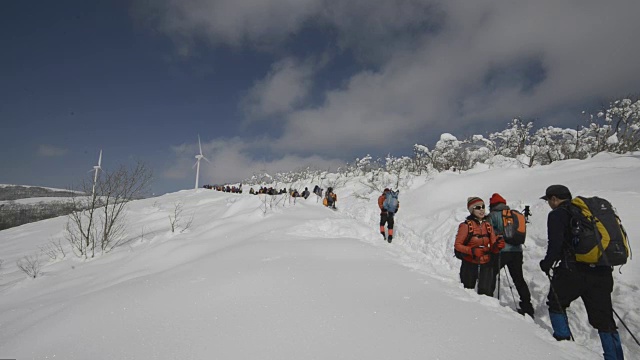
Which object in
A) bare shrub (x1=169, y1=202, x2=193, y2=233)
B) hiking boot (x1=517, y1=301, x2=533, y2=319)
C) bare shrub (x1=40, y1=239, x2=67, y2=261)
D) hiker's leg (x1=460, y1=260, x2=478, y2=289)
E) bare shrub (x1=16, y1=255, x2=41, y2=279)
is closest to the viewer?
hiking boot (x1=517, y1=301, x2=533, y2=319)

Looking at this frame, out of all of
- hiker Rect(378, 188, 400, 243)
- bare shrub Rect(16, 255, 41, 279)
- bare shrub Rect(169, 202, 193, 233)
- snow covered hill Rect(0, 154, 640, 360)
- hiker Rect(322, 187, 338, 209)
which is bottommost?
bare shrub Rect(16, 255, 41, 279)

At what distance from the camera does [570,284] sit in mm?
3221

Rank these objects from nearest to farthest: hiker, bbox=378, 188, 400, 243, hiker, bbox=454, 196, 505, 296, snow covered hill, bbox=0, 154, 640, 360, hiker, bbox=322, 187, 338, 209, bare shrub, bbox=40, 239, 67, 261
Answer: snow covered hill, bbox=0, 154, 640, 360 → hiker, bbox=454, 196, 505, 296 → hiker, bbox=378, 188, 400, 243 → bare shrub, bbox=40, 239, 67, 261 → hiker, bbox=322, 187, 338, 209

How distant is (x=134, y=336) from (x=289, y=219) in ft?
27.0

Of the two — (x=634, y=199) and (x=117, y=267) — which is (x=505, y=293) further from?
(x=117, y=267)

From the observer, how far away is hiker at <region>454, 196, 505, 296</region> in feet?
14.2

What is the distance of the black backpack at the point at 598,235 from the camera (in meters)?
2.93

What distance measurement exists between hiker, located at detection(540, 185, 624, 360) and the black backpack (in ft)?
0.29

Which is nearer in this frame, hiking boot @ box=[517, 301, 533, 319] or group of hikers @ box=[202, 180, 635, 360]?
group of hikers @ box=[202, 180, 635, 360]

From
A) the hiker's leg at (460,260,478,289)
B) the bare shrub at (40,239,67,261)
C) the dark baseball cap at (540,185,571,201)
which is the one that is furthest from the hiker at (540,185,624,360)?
the bare shrub at (40,239,67,261)

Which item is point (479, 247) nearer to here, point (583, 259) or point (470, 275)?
point (470, 275)

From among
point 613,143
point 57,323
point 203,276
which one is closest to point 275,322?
point 203,276

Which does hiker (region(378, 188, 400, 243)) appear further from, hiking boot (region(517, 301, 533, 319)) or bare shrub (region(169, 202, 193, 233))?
bare shrub (region(169, 202, 193, 233))

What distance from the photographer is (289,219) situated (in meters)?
11.1
